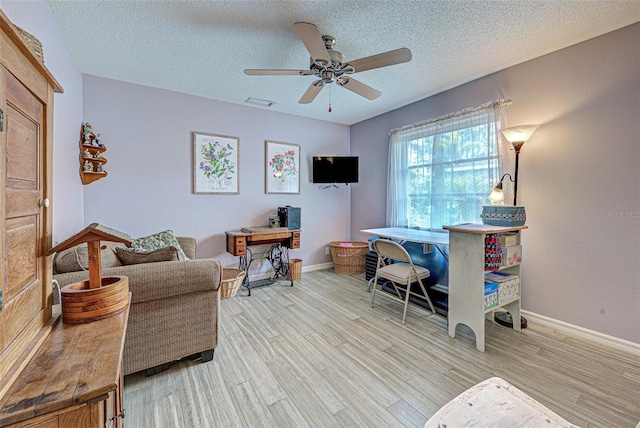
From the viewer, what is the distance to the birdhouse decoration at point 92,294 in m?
1.00

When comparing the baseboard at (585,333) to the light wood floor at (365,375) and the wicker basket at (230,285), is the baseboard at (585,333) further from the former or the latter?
the wicker basket at (230,285)

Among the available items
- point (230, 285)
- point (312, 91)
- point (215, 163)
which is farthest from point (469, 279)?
point (215, 163)

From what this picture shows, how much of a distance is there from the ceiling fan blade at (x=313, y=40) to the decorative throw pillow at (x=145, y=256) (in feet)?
5.32

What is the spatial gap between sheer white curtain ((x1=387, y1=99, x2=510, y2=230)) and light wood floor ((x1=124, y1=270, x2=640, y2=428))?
1.29m

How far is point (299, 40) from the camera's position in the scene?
219 centimetres

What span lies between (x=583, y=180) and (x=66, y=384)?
330cm

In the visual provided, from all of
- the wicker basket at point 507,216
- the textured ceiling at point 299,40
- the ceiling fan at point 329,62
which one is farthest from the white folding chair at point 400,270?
the textured ceiling at point 299,40

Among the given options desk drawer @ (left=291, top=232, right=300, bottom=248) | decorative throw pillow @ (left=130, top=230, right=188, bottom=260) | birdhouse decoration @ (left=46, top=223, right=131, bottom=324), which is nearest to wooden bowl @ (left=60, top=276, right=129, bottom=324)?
birdhouse decoration @ (left=46, top=223, right=131, bottom=324)

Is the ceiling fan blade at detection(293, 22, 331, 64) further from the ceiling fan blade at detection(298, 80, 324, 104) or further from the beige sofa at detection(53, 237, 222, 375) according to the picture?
the beige sofa at detection(53, 237, 222, 375)

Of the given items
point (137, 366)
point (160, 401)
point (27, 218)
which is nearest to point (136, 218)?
point (137, 366)

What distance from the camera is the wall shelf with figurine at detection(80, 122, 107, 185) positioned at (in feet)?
8.43

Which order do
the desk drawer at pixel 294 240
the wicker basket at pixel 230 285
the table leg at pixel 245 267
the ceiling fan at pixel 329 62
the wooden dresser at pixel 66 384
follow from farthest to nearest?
1. the desk drawer at pixel 294 240
2. the table leg at pixel 245 267
3. the wicker basket at pixel 230 285
4. the ceiling fan at pixel 329 62
5. the wooden dresser at pixel 66 384

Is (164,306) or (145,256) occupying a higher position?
(145,256)

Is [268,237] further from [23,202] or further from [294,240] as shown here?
[23,202]
